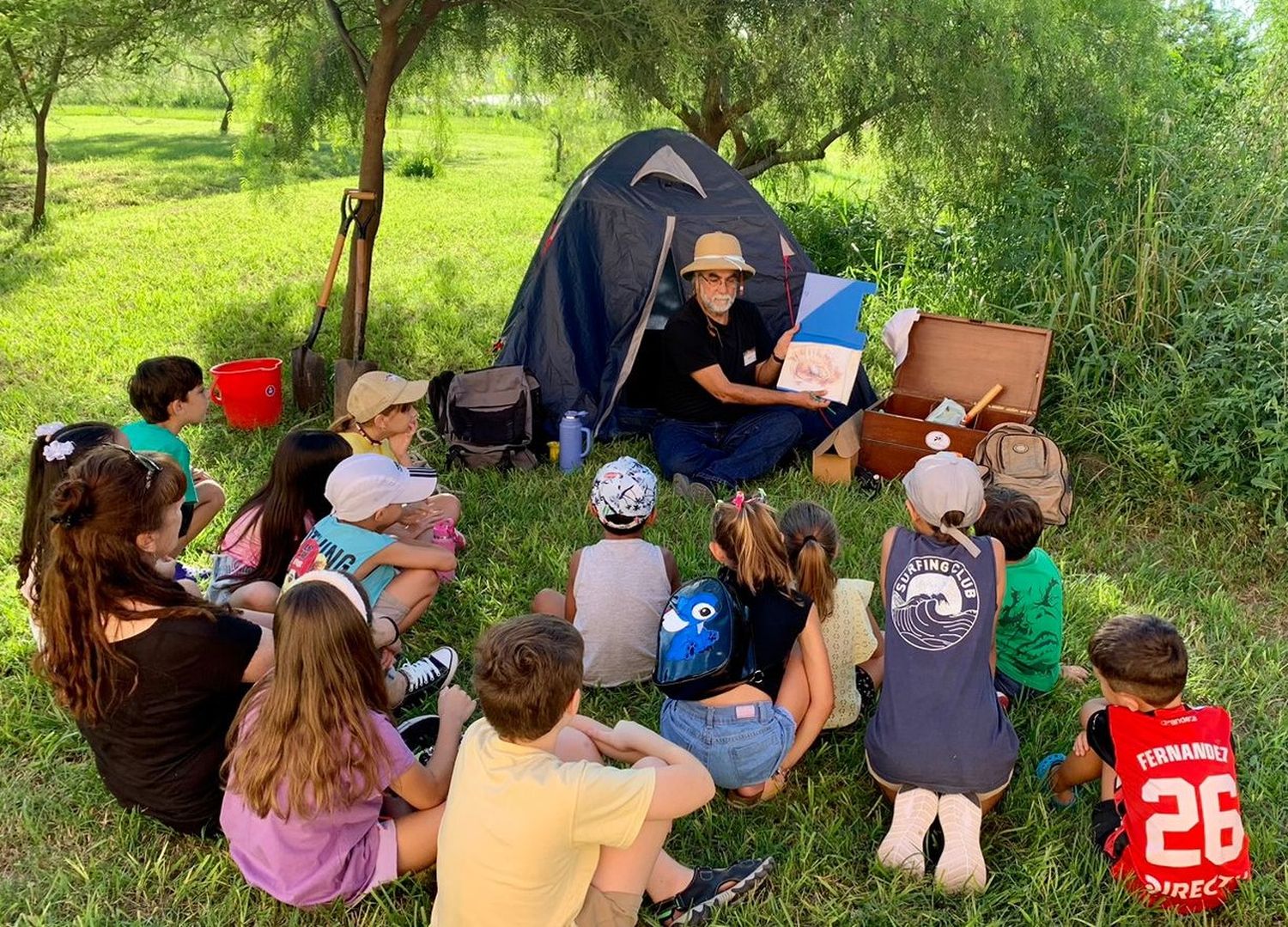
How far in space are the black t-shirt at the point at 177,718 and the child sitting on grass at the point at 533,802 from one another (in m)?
0.75

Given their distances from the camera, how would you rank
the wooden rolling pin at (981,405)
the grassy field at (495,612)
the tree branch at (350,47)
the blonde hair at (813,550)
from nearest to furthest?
the grassy field at (495,612) < the blonde hair at (813,550) < the wooden rolling pin at (981,405) < the tree branch at (350,47)

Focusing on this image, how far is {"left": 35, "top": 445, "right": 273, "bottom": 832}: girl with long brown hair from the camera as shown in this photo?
8.09 ft

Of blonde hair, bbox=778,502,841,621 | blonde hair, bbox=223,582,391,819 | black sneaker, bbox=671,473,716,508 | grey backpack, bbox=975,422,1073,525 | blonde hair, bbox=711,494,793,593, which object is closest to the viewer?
blonde hair, bbox=223,582,391,819

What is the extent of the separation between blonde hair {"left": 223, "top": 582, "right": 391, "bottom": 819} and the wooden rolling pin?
12.3 feet

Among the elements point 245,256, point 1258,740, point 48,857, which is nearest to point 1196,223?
point 1258,740

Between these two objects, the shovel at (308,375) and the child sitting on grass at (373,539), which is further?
the shovel at (308,375)

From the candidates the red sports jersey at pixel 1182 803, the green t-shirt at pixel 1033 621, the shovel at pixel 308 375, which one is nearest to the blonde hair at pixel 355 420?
the shovel at pixel 308 375

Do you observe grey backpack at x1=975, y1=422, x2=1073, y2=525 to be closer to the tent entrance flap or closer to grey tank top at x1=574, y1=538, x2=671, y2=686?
the tent entrance flap

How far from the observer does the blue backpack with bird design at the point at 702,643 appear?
279cm

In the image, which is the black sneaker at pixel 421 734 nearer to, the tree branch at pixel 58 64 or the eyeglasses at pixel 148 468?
the eyeglasses at pixel 148 468

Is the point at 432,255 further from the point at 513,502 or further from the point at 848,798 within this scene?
the point at 848,798

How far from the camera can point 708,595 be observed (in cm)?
286

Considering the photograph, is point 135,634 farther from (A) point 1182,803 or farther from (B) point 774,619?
(A) point 1182,803

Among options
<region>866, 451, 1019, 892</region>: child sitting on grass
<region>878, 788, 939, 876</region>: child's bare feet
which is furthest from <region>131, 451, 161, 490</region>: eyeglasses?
<region>878, 788, 939, 876</region>: child's bare feet
